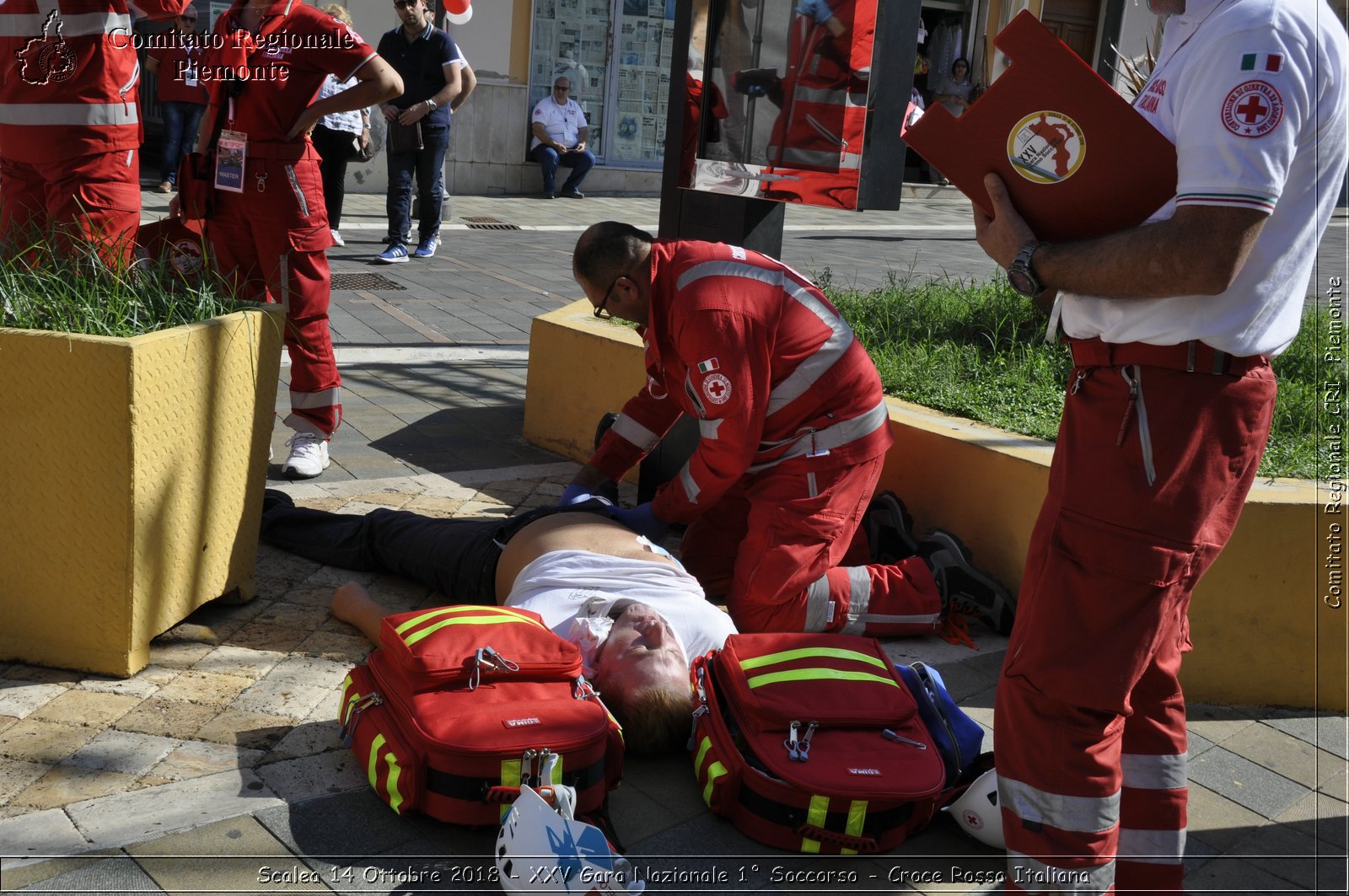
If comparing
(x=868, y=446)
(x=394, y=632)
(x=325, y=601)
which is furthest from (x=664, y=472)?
(x=394, y=632)

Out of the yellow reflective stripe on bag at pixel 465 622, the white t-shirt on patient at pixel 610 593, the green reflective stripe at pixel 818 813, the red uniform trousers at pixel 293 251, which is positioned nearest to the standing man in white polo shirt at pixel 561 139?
the red uniform trousers at pixel 293 251

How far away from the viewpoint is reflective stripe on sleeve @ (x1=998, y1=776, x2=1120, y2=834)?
2.24 meters

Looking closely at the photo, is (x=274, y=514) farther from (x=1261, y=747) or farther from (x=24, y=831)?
(x=1261, y=747)

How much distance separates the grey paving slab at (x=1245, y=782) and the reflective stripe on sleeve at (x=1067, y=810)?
43.1 inches

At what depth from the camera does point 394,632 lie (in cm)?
294

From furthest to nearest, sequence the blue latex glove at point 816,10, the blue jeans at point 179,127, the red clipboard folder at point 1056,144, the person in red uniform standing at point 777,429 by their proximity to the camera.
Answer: the blue jeans at point 179,127, the blue latex glove at point 816,10, the person in red uniform standing at point 777,429, the red clipboard folder at point 1056,144

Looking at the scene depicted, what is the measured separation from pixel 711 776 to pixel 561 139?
1421cm

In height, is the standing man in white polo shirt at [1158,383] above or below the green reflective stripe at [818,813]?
above

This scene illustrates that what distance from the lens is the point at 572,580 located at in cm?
346

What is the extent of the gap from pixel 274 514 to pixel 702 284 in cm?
175

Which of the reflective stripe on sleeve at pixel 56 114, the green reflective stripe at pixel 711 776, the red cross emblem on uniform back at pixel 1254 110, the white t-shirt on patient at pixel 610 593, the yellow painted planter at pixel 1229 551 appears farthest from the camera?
the reflective stripe on sleeve at pixel 56 114

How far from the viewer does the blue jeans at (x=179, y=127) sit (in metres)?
12.3

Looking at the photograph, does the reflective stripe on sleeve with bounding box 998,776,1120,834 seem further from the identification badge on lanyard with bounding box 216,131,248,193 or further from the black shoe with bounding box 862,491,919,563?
the identification badge on lanyard with bounding box 216,131,248,193

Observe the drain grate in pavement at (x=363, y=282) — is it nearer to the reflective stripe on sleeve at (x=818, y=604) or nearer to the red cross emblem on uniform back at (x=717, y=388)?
the red cross emblem on uniform back at (x=717, y=388)
